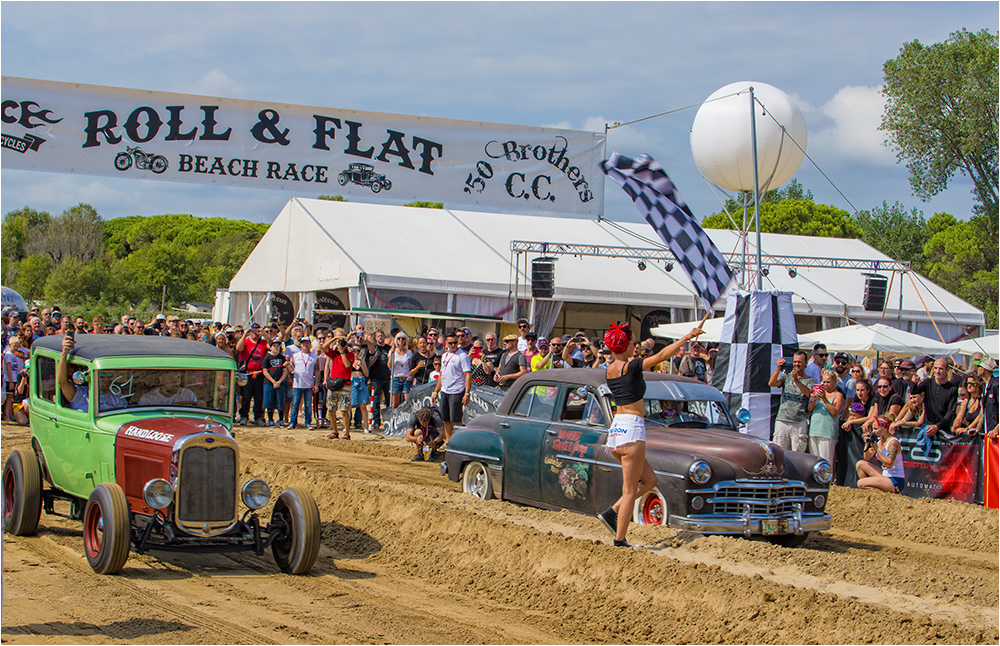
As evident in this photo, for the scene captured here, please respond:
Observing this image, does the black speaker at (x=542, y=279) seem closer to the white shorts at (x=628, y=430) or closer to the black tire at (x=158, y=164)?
the black tire at (x=158, y=164)

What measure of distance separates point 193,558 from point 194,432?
1282 millimetres

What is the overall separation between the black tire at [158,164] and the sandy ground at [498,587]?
23.0 ft

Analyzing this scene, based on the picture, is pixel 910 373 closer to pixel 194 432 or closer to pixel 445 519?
pixel 445 519

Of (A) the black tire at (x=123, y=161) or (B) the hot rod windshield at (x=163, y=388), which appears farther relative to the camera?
(A) the black tire at (x=123, y=161)

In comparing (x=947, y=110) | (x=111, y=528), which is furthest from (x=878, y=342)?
(x=947, y=110)

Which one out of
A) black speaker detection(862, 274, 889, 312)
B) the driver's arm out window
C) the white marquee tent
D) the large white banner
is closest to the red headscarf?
the driver's arm out window

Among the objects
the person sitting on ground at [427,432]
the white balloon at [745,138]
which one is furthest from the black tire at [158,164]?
the white balloon at [745,138]

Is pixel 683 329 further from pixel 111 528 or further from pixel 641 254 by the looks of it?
pixel 111 528

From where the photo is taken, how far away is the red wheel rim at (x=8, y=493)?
345 inches

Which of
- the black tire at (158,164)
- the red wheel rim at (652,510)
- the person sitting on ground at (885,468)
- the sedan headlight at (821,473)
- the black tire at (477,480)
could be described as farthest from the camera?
the black tire at (158,164)

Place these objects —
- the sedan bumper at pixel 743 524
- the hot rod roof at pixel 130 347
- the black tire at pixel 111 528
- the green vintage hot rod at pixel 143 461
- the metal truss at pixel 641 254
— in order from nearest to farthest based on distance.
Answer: the black tire at pixel 111 528
the green vintage hot rod at pixel 143 461
the hot rod roof at pixel 130 347
the sedan bumper at pixel 743 524
the metal truss at pixel 641 254

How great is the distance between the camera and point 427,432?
14633mm

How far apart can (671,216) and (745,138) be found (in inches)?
334

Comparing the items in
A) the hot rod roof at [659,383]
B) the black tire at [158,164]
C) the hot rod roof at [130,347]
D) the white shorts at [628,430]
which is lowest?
the white shorts at [628,430]
